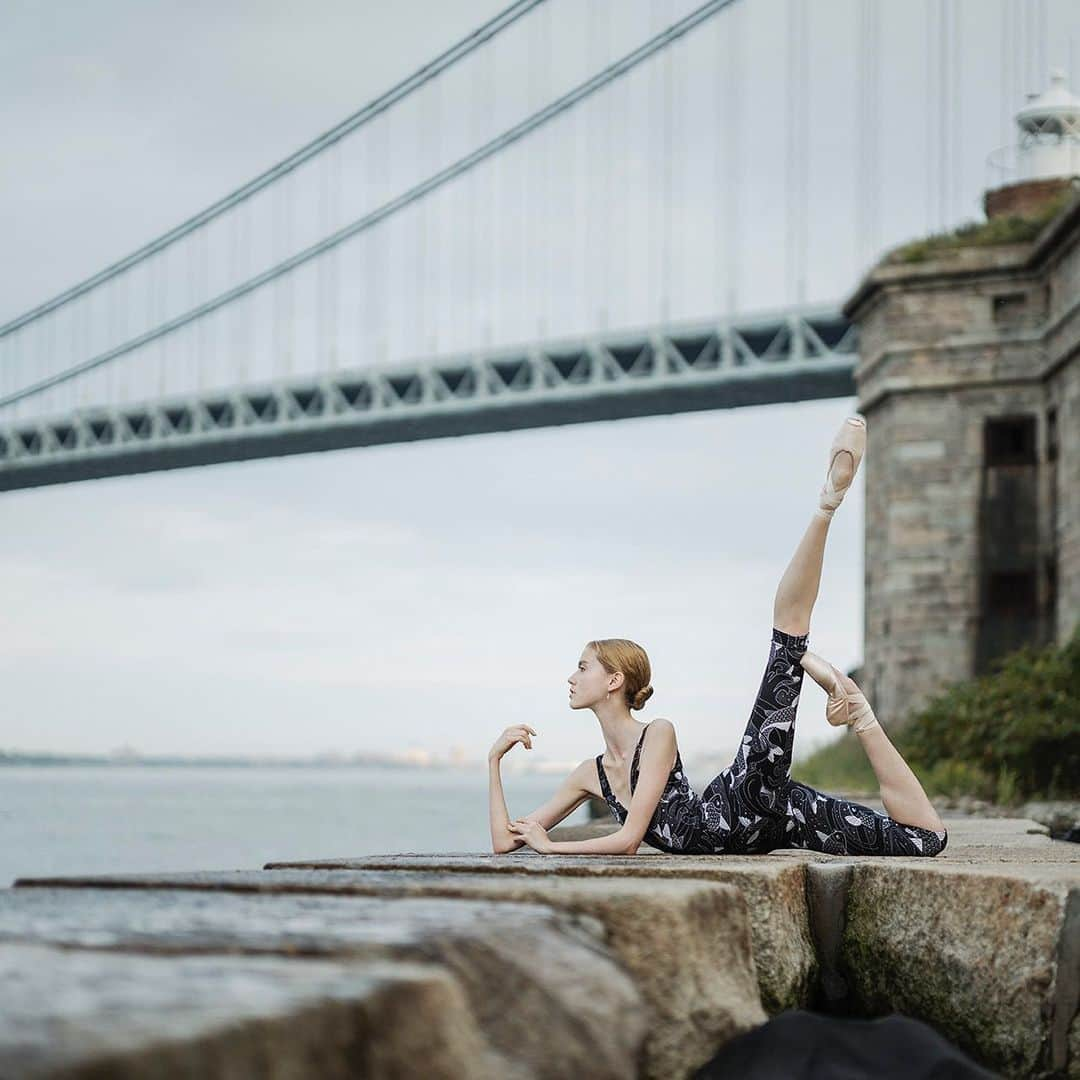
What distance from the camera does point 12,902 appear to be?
73.6 inches

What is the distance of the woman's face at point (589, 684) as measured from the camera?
348 centimetres

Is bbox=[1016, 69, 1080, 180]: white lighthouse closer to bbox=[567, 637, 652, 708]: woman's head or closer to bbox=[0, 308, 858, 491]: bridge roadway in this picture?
bbox=[0, 308, 858, 491]: bridge roadway

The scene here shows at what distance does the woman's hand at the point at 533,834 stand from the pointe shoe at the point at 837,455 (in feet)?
2.88

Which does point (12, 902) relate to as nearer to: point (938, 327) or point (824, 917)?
point (824, 917)

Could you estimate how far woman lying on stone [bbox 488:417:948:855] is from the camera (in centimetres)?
344

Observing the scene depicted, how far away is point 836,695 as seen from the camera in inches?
138

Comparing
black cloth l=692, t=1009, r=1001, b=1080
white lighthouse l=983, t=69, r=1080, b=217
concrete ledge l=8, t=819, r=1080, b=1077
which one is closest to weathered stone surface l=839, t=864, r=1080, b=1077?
concrete ledge l=8, t=819, r=1080, b=1077

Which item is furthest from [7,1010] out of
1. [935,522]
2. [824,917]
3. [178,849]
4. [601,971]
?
[178,849]

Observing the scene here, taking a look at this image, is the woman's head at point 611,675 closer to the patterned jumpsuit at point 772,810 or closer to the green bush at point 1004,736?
the patterned jumpsuit at point 772,810

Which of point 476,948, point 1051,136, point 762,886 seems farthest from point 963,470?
point 476,948

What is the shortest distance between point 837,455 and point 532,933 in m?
2.04

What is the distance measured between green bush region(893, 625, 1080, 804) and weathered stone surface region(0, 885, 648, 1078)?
8.01 m

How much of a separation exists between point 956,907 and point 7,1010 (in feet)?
5.34

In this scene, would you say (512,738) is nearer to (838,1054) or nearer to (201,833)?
(838,1054)
